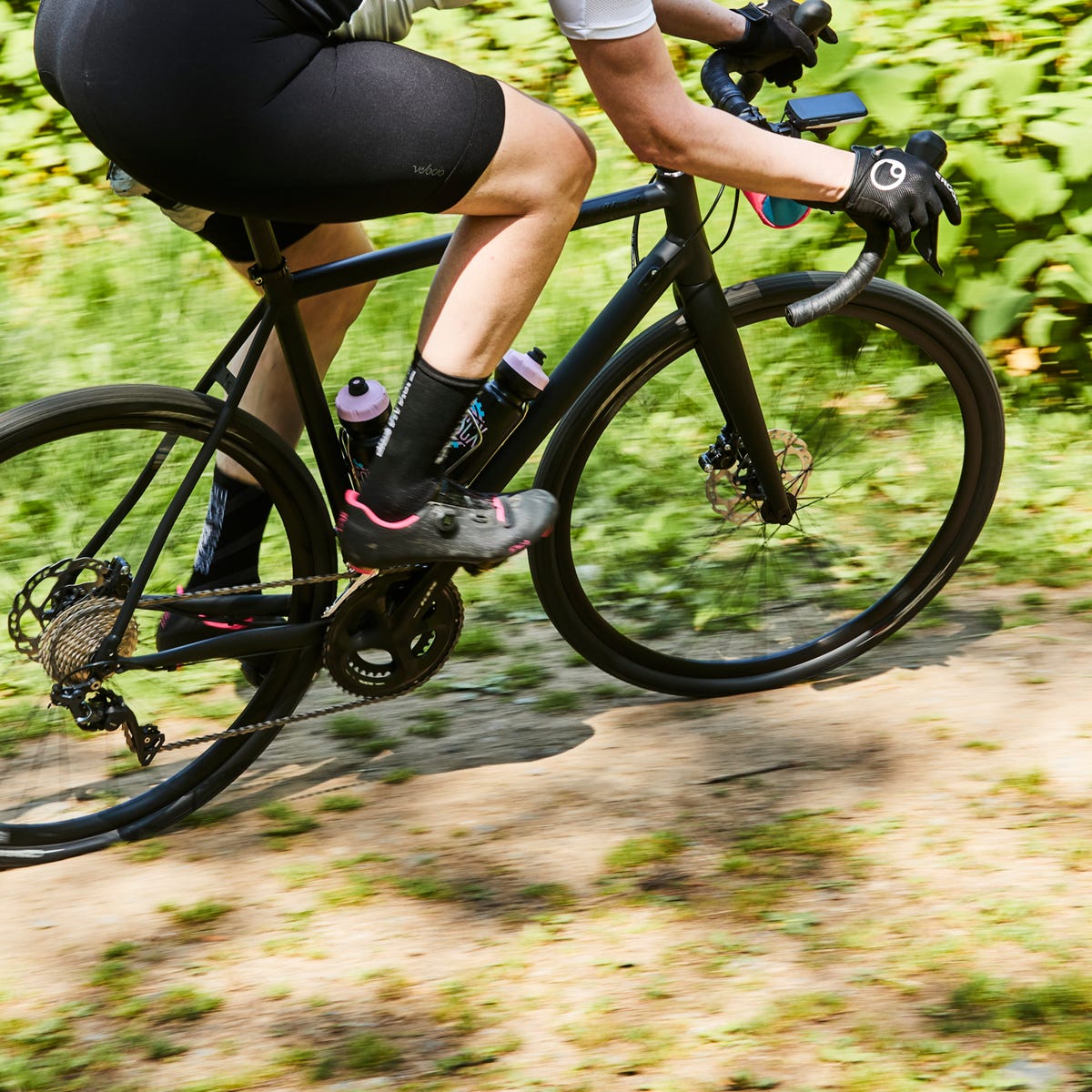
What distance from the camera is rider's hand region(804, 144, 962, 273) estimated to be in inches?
99.8

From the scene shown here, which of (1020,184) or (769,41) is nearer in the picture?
(769,41)

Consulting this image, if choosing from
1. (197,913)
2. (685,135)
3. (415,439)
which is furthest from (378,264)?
(197,913)

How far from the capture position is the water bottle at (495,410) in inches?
107

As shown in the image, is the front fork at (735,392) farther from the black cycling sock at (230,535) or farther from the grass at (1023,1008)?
the grass at (1023,1008)

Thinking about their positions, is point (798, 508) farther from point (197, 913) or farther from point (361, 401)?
point (197, 913)

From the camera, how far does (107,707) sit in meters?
2.73

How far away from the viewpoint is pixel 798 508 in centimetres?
323

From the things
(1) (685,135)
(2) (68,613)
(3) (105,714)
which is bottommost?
(3) (105,714)

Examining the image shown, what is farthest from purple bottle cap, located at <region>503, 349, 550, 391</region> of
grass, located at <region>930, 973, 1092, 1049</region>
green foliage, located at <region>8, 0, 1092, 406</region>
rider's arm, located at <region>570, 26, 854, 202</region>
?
green foliage, located at <region>8, 0, 1092, 406</region>

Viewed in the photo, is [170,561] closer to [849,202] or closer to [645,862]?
[645,862]

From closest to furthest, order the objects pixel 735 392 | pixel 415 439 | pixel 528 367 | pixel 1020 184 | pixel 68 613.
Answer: pixel 415 439
pixel 68 613
pixel 528 367
pixel 735 392
pixel 1020 184

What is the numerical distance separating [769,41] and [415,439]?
1.15m

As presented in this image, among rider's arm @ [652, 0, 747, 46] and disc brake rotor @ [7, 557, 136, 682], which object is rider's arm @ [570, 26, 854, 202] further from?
disc brake rotor @ [7, 557, 136, 682]

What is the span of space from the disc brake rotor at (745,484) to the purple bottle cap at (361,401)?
890mm
